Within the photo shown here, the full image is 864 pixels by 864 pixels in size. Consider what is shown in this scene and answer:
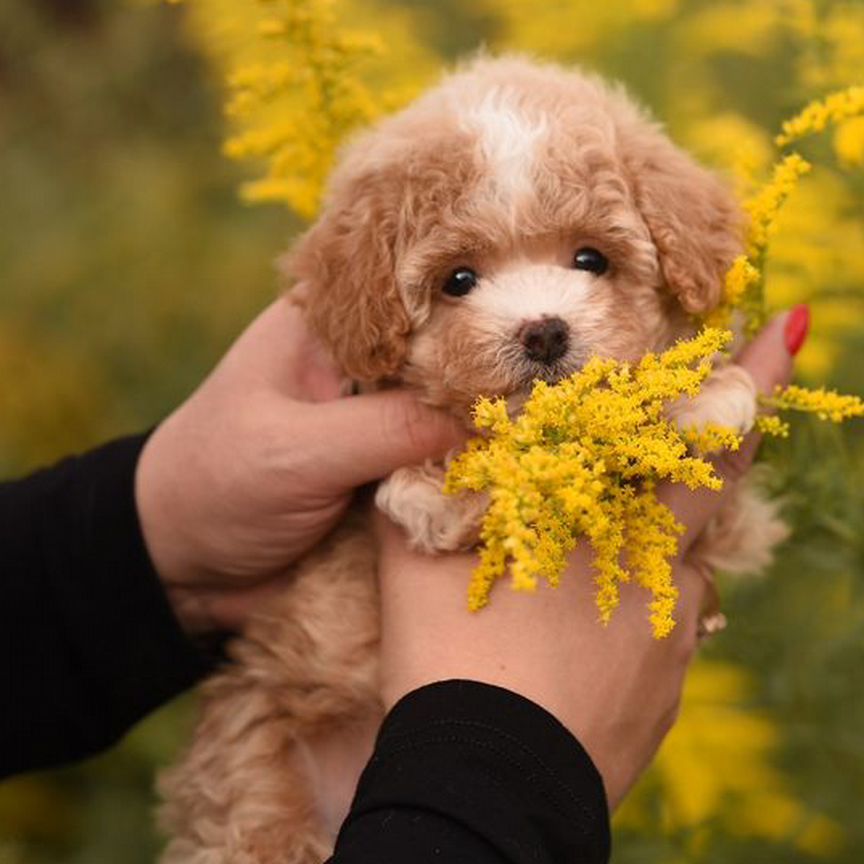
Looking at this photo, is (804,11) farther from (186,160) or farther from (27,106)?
(27,106)

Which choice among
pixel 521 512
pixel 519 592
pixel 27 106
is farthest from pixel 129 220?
pixel 521 512

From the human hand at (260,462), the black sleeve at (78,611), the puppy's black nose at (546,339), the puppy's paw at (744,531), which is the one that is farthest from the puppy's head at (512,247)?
the black sleeve at (78,611)

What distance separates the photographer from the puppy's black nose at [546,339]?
2.38 meters

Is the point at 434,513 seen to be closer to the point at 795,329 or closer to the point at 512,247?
the point at 512,247

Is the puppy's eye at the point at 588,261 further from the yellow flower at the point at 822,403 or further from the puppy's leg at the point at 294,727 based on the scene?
the puppy's leg at the point at 294,727

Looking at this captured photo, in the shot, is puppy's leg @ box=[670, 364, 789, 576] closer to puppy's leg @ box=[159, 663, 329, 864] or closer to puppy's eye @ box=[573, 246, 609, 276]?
puppy's eye @ box=[573, 246, 609, 276]

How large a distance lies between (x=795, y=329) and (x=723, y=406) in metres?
0.31

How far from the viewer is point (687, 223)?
2568 millimetres

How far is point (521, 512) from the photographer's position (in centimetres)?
191

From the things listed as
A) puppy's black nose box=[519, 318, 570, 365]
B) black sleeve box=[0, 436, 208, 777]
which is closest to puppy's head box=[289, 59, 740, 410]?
puppy's black nose box=[519, 318, 570, 365]

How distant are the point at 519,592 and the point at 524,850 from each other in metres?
0.51

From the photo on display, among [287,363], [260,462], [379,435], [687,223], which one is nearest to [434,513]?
[379,435]

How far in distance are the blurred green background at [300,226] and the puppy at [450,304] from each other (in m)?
0.28

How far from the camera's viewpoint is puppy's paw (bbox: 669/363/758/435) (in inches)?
101
